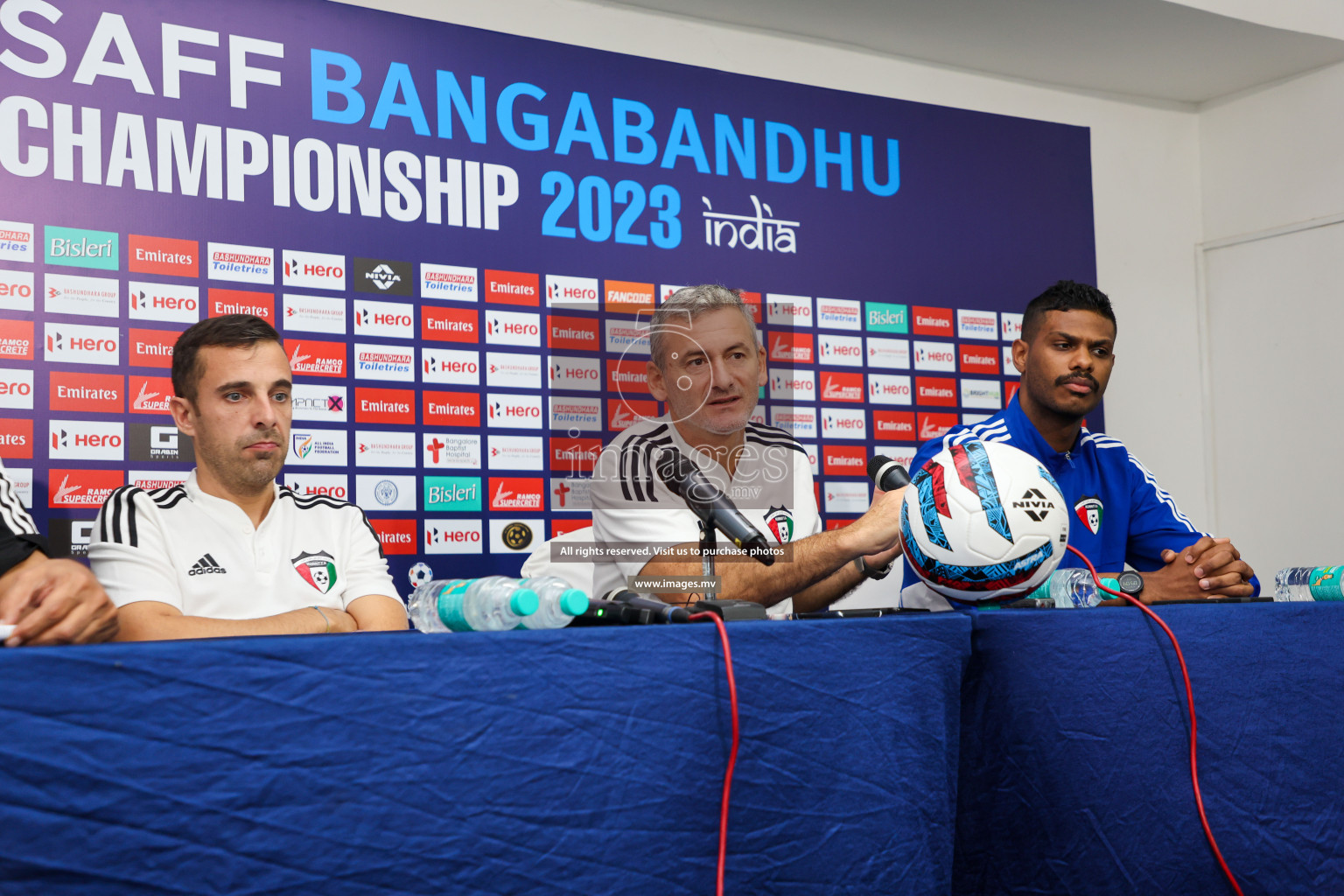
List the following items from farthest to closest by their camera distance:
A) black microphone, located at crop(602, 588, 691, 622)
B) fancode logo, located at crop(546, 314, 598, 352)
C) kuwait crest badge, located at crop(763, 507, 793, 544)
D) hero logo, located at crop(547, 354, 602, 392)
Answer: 1. kuwait crest badge, located at crop(763, 507, 793, 544)
2. fancode logo, located at crop(546, 314, 598, 352)
3. hero logo, located at crop(547, 354, 602, 392)
4. black microphone, located at crop(602, 588, 691, 622)

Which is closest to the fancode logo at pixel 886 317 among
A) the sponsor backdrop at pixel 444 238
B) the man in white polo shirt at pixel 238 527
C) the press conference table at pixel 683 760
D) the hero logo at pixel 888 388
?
the sponsor backdrop at pixel 444 238

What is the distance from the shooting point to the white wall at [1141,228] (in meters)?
3.44

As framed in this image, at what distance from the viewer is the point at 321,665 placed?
2.69 feet

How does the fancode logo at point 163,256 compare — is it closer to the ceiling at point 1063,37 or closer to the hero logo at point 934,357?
the ceiling at point 1063,37

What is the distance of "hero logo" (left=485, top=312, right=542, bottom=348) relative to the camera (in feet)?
8.78

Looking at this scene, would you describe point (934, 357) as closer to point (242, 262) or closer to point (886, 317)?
point (886, 317)

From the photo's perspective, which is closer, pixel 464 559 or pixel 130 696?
pixel 130 696

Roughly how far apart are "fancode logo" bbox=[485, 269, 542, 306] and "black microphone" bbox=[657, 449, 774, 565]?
5.25ft

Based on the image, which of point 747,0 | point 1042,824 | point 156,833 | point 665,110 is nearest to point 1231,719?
point 1042,824

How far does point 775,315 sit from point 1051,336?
653mm

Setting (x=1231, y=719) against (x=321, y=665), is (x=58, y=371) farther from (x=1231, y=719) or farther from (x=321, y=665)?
(x=1231, y=719)

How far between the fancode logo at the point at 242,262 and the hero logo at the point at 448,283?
36cm

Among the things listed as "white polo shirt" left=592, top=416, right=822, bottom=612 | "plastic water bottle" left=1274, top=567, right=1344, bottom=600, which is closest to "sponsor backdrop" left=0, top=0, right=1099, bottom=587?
"white polo shirt" left=592, top=416, right=822, bottom=612

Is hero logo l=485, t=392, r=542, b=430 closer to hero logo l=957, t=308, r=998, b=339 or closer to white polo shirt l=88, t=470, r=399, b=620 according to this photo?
white polo shirt l=88, t=470, r=399, b=620
